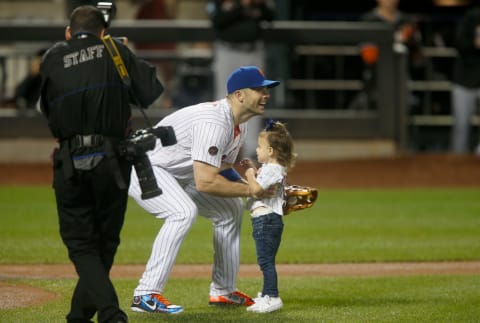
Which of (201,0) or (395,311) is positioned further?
(201,0)

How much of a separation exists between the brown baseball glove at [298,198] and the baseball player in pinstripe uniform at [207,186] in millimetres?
318

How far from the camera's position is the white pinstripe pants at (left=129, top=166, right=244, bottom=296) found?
23.7ft

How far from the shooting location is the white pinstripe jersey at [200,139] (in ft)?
23.0

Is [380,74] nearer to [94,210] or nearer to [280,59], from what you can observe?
[280,59]

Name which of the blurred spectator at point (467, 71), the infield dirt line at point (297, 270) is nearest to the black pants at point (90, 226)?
the infield dirt line at point (297, 270)

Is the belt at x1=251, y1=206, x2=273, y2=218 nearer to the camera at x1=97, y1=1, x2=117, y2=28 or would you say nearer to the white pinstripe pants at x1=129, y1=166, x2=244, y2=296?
the white pinstripe pants at x1=129, y1=166, x2=244, y2=296

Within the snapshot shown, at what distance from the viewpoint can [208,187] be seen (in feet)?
23.0

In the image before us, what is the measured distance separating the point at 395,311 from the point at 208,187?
62.2 inches

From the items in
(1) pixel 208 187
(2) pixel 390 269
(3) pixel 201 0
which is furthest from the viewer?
(3) pixel 201 0

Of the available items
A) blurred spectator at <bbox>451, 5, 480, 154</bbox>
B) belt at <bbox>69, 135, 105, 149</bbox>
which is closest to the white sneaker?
belt at <bbox>69, 135, 105, 149</bbox>

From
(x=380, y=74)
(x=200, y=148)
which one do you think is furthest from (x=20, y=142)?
(x=200, y=148)

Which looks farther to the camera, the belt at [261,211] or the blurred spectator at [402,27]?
the blurred spectator at [402,27]

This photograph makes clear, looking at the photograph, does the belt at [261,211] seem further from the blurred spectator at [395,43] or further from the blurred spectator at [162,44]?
the blurred spectator at [395,43]

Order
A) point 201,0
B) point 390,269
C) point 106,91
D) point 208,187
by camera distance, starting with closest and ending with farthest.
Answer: point 106,91 → point 208,187 → point 390,269 → point 201,0
